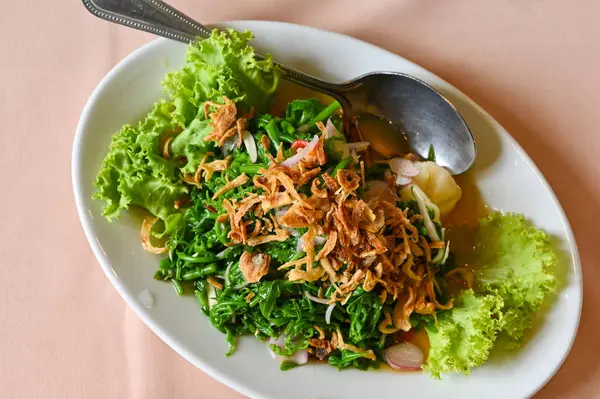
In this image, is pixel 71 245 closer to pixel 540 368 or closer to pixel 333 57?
pixel 333 57

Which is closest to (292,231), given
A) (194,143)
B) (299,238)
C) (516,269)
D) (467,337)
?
(299,238)

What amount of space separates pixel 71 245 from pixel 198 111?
2.82 ft

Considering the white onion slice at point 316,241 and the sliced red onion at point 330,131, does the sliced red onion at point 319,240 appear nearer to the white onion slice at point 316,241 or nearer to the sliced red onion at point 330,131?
the white onion slice at point 316,241

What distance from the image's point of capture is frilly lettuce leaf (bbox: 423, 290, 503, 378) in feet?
6.79

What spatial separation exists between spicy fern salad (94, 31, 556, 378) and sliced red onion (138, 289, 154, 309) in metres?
0.08

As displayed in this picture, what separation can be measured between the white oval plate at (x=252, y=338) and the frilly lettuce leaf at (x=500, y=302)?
93 millimetres

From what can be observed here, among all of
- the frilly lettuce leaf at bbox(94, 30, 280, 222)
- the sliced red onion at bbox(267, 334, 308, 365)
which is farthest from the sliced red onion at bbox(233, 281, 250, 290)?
the frilly lettuce leaf at bbox(94, 30, 280, 222)

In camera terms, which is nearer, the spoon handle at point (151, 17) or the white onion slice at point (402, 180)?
the spoon handle at point (151, 17)

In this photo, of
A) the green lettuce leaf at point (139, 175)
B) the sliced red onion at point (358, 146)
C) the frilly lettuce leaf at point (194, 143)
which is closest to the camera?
the green lettuce leaf at point (139, 175)

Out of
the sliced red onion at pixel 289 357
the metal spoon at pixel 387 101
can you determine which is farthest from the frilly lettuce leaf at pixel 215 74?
the sliced red onion at pixel 289 357

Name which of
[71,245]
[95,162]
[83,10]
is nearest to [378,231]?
[95,162]

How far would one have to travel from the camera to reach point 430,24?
2857 mm

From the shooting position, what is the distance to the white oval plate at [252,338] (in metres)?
2.10

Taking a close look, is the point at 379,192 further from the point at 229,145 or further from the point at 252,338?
the point at 252,338
